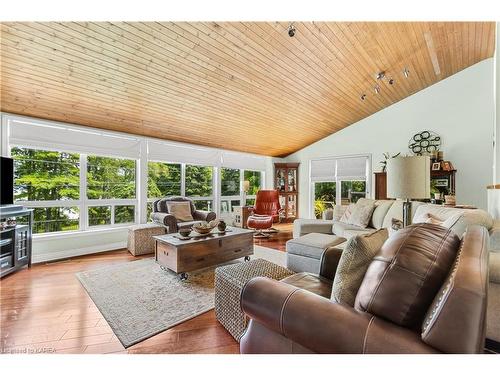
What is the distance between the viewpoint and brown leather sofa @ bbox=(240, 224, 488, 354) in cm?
69

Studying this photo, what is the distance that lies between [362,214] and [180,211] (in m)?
3.23

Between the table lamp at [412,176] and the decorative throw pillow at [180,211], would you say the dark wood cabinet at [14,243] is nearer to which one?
the decorative throw pillow at [180,211]

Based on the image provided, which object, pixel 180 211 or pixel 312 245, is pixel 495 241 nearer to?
pixel 312 245

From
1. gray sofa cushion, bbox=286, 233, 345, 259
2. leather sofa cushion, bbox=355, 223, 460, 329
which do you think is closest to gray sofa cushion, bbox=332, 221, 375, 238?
gray sofa cushion, bbox=286, 233, 345, 259

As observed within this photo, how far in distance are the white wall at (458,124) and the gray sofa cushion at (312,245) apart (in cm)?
354

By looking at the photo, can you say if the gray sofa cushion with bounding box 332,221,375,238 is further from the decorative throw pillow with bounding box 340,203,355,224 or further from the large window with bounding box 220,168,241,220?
the large window with bounding box 220,168,241,220

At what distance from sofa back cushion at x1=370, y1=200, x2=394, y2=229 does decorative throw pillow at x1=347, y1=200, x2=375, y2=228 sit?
2.4 inches

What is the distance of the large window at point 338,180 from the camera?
5.85 meters

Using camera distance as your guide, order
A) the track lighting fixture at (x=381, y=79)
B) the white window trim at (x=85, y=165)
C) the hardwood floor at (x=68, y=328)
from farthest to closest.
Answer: the track lighting fixture at (x=381, y=79)
the white window trim at (x=85, y=165)
the hardwood floor at (x=68, y=328)

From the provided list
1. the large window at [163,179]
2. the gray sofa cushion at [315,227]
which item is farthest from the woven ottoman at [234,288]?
the large window at [163,179]

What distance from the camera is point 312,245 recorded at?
256cm

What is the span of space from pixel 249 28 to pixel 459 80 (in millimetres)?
4567

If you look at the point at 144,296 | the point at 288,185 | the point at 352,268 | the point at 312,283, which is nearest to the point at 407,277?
the point at 352,268
